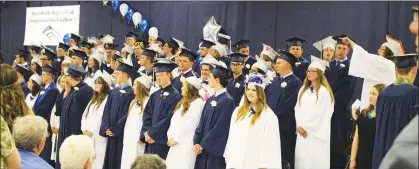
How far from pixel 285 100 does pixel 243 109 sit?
933mm

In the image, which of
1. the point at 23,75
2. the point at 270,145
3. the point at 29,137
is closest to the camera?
the point at 29,137

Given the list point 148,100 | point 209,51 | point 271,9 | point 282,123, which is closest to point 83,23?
point 271,9

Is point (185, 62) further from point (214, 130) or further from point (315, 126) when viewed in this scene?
point (315, 126)

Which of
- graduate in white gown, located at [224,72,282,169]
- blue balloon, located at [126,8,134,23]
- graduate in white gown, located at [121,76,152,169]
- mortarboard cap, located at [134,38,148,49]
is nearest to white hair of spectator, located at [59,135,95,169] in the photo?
graduate in white gown, located at [224,72,282,169]

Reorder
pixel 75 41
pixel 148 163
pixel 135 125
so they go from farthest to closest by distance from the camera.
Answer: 1. pixel 75 41
2. pixel 135 125
3. pixel 148 163

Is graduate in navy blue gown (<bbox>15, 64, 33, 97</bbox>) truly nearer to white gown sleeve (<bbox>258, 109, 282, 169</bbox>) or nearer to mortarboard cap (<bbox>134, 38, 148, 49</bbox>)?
mortarboard cap (<bbox>134, 38, 148, 49</bbox>)

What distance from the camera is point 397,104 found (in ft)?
17.8

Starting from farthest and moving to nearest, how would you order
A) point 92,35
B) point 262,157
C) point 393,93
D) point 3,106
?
point 92,35 → point 262,157 → point 393,93 → point 3,106

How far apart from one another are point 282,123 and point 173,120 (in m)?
1.28

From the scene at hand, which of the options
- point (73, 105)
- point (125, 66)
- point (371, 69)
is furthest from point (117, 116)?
point (371, 69)

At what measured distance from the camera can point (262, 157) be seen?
6.15m

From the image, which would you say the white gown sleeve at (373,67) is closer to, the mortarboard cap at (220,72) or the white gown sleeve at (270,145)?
the white gown sleeve at (270,145)

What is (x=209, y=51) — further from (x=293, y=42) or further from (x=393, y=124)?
(x=393, y=124)

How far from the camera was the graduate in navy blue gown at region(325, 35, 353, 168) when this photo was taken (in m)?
7.43
